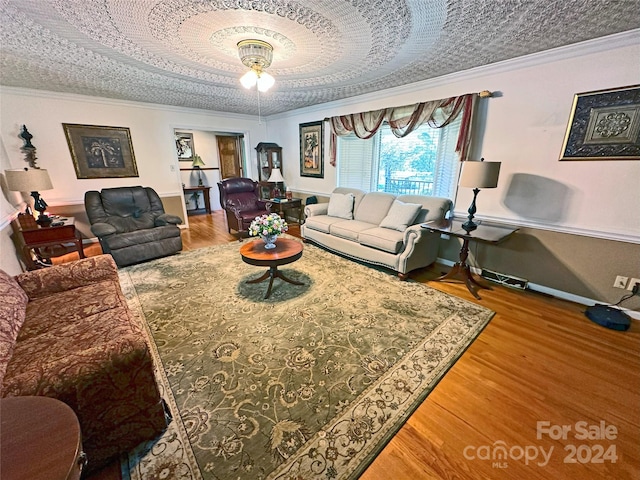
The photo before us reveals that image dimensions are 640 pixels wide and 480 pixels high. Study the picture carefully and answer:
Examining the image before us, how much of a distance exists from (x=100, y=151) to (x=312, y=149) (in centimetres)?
365

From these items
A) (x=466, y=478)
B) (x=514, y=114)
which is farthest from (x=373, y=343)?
(x=514, y=114)

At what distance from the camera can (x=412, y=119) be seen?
346 centimetres

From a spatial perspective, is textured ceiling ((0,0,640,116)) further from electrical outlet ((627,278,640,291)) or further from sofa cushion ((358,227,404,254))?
electrical outlet ((627,278,640,291))

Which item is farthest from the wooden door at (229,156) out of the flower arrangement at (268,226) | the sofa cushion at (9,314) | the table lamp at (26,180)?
the sofa cushion at (9,314)

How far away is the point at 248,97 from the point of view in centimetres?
431

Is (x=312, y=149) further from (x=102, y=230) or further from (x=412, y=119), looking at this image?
(x=102, y=230)

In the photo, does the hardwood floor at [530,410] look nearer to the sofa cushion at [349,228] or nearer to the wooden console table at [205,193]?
the sofa cushion at [349,228]

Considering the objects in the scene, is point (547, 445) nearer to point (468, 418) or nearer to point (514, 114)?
point (468, 418)

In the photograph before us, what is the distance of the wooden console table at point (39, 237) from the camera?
10.2ft

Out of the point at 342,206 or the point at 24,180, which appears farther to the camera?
the point at 342,206

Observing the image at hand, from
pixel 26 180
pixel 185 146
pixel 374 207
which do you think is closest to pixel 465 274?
pixel 374 207

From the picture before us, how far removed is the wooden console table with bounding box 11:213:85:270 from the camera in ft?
10.2

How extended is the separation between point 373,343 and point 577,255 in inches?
90.9

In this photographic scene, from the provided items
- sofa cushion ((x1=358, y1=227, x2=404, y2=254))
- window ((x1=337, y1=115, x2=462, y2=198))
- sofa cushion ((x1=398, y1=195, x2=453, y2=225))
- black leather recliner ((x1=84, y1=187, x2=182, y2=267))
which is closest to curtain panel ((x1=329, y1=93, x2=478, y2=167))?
window ((x1=337, y1=115, x2=462, y2=198))
